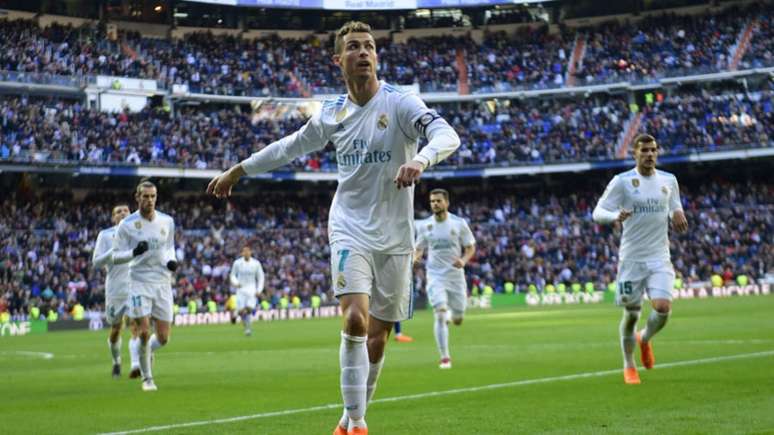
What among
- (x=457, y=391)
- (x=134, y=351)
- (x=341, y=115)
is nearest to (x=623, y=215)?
(x=457, y=391)

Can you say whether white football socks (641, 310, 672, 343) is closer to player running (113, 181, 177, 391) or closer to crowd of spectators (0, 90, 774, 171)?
player running (113, 181, 177, 391)

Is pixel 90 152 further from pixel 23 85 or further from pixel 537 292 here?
pixel 537 292

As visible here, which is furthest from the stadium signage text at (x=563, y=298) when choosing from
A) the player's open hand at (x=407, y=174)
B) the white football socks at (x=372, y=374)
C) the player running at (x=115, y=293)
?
the player's open hand at (x=407, y=174)

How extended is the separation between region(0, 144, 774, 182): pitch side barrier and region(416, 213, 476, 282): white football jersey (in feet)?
127

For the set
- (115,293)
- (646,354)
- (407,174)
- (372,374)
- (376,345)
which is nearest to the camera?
(407,174)

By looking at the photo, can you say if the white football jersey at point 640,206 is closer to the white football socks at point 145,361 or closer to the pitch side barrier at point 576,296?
the white football socks at point 145,361

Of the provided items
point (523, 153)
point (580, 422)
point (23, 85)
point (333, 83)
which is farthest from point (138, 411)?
point (333, 83)

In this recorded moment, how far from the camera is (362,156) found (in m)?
8.71

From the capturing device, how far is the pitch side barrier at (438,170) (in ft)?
184

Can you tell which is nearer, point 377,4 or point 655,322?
point 655,322

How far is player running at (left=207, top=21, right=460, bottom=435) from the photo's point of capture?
8445 mm

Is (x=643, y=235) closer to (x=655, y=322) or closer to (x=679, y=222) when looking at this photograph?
(x=679, y=222)

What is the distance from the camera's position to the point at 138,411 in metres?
12.7

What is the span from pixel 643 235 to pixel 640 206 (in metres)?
0.36
